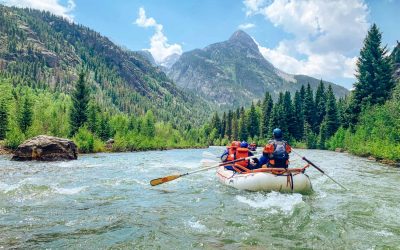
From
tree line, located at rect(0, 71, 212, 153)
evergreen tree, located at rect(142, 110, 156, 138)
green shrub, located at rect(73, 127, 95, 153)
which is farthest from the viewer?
evergreen tree, located at rect(142, 110, 156, 138)

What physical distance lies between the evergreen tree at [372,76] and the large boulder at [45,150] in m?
51.9

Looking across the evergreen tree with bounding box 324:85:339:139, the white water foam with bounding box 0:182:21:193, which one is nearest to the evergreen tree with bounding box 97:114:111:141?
the white water foam with bounding box 0:182:21:193

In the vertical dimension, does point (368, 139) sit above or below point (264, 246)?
above

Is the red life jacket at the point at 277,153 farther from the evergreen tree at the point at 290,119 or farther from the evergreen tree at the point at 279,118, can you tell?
the evergreen tree at the point at 290,119

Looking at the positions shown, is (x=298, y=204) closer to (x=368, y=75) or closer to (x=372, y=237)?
(x=372, y=237)

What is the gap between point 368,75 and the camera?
217ft

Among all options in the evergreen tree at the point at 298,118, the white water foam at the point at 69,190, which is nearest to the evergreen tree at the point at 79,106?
the white water foam at the point at 69,190

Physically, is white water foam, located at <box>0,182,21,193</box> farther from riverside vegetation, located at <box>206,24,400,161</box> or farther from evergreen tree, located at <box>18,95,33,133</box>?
evergreen tree, located at <box>18,95,33,133</box>

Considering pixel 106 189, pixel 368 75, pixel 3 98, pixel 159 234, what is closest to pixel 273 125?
pixel 368 75

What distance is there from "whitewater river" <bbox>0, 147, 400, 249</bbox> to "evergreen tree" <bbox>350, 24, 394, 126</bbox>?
5327 centimetres

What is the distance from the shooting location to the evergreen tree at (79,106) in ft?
187

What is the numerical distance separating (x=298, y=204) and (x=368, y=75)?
61441 mm

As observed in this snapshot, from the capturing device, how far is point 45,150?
101ft

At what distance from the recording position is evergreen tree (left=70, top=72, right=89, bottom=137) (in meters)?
56.9
